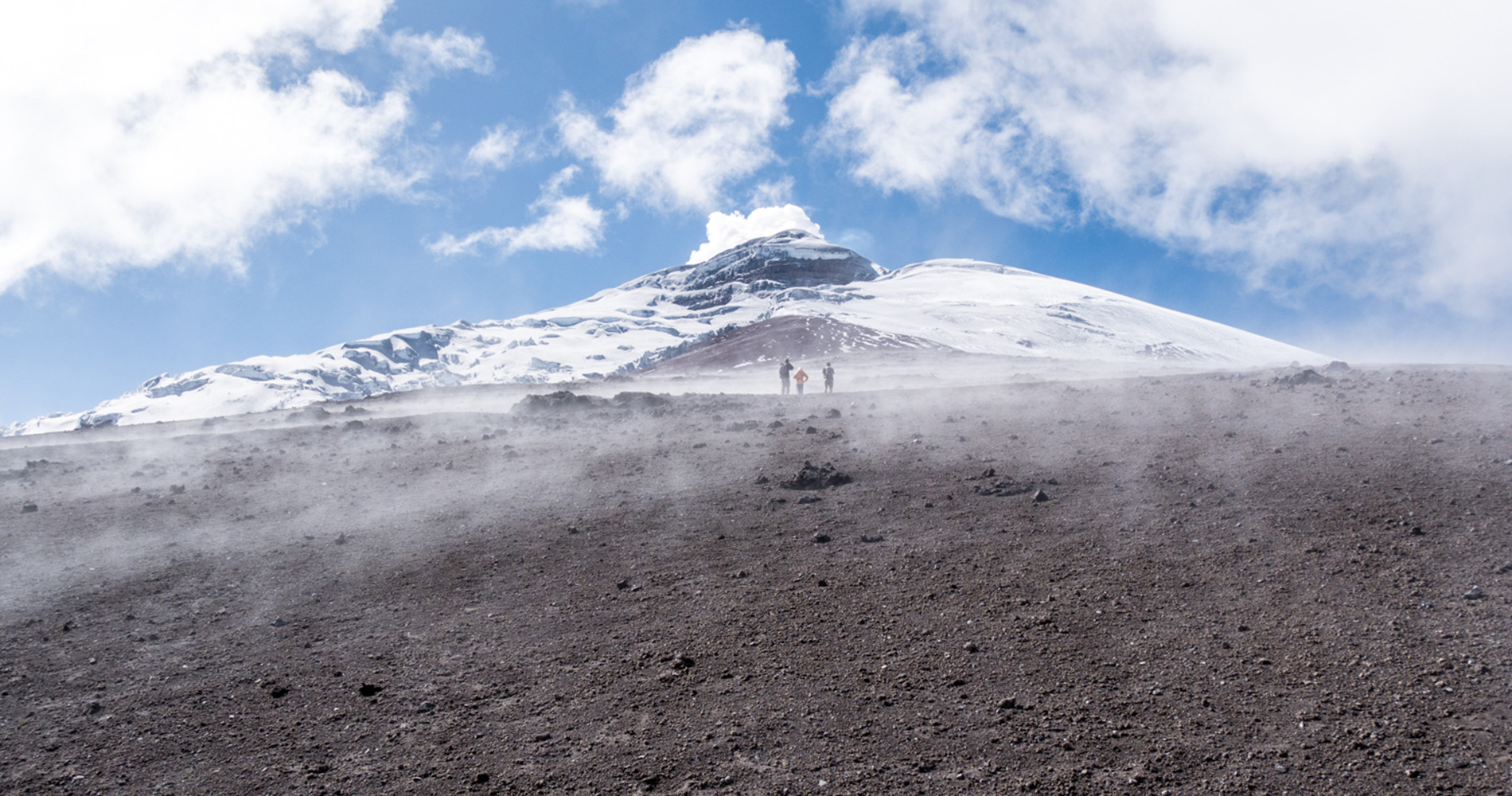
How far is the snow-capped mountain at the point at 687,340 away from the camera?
2928 inches

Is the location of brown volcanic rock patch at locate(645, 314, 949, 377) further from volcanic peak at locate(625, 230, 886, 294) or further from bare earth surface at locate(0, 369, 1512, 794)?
volcanic peak at locate(625, 230, 886, 294)

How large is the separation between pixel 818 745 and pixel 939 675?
1351 millimetres

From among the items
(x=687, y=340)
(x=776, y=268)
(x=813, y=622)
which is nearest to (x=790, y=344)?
(x=687, y=340)

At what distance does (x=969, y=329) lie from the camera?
77.0 m

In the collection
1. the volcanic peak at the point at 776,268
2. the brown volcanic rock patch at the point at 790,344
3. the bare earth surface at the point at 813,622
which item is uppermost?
the volcanic peak at the point at 776,268

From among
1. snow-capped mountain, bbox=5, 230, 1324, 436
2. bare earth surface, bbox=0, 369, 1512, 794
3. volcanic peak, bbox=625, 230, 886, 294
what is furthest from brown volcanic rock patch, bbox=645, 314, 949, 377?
volcanic peak, bbox=625, 230, 886, 294

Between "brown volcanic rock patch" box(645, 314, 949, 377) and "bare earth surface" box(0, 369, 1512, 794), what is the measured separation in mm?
40889

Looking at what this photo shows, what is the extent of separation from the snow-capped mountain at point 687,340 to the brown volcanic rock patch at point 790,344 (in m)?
1.02

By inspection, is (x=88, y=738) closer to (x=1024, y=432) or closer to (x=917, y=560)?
(x=917, y=560)

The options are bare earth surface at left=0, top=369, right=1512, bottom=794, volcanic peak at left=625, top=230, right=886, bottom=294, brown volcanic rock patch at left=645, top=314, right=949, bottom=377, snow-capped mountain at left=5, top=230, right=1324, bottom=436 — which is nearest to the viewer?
bare earth surface at left=0, top=369, right=1512, bottom=794

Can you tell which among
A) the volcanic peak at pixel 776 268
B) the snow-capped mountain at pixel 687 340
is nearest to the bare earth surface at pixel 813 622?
the snow-capped mountain at pixel 687 340

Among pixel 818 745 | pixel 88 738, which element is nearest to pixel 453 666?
pixel 88 738

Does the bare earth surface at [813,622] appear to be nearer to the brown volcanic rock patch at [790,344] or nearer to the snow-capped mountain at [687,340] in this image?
the brown volcanic rock patch at [790,344]

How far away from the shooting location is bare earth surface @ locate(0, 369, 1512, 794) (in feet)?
18.1
